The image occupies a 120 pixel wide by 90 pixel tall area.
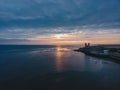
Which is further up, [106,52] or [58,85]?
[106,52]

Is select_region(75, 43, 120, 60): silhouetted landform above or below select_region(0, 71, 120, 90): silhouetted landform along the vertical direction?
above

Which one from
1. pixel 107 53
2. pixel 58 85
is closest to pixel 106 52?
pixel 107 53

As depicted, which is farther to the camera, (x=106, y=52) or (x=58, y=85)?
(x=106, y=52)

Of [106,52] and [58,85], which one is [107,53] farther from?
[58,85]

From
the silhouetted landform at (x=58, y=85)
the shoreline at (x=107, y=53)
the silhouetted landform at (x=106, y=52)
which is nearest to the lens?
the silhouetted landform at (x=58, y=85)

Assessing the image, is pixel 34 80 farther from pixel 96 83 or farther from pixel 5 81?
pixel 96 83

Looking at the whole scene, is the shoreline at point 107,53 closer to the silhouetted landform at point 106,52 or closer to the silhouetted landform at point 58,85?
the silhouetted landform at point 106,52

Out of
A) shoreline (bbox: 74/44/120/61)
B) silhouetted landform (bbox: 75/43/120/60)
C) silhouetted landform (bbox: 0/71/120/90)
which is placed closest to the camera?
silhouetted landform (bbox: 0/71/120/90)

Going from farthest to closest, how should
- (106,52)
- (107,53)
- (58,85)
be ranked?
(106,52) < (107,53) < (58,85)

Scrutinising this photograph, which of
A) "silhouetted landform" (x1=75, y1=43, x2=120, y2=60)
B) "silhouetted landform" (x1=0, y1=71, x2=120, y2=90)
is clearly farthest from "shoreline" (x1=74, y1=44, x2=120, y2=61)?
"silhouetted landform" (x1=0, y1=71, x2=120, y2=90)

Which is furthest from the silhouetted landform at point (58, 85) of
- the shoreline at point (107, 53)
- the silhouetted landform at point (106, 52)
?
the silhouetted landform at point (106, 52)

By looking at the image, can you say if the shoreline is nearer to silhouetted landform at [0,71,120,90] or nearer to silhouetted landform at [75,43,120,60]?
silhouetted landform at [75,43,120,60]
